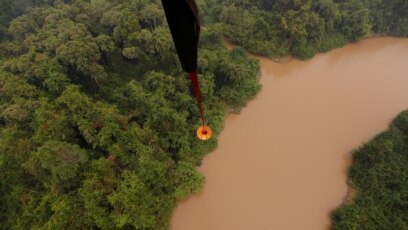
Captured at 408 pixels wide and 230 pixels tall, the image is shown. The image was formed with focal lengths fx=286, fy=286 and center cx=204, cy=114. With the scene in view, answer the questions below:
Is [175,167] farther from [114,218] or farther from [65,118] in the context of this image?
[65,118]

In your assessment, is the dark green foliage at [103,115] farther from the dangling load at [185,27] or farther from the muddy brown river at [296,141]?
the dangling load at [185,27]

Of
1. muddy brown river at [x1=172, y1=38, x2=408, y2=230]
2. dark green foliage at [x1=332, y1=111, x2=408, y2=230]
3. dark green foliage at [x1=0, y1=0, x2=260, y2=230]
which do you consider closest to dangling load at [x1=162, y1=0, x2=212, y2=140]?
dark green foliage at [x1=0, y1=0, x2=260, y2=230]

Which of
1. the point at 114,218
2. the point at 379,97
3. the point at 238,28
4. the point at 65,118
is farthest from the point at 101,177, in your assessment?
the point at 379,97

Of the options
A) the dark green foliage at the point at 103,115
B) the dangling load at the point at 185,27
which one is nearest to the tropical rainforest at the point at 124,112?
the dark green foliage at the point at 103,115

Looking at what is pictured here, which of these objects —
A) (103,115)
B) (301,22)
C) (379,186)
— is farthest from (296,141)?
(103,115)

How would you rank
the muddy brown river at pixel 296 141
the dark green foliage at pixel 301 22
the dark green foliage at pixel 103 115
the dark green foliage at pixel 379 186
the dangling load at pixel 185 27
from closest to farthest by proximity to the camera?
the dangling load at pixel 185 27 < the dark green foliage at pixel 103 115 < the dark green foliage at pixel 379 186 < the muddy brown river at pixel 296 141 < the dark green foliage at pixel 301 22

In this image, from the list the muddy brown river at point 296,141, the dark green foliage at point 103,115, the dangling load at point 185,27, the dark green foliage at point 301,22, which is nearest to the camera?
the dangling load at point 185,27

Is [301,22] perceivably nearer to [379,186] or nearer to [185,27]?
[379,186]

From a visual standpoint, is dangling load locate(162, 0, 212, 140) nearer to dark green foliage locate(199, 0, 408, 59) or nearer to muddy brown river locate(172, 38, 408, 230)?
muddy brown river locate(172, 38, 408, 230)
